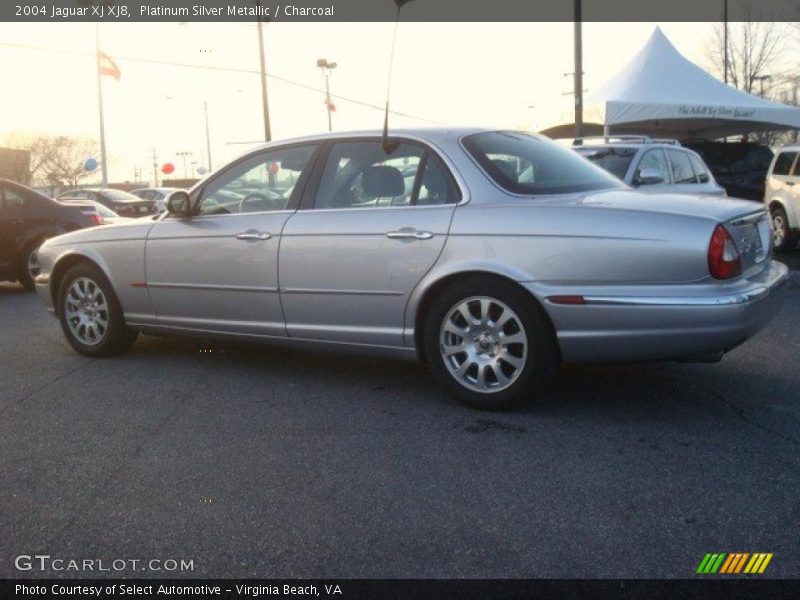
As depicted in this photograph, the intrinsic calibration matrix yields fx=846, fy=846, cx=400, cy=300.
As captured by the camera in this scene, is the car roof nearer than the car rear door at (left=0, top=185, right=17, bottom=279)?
Yes

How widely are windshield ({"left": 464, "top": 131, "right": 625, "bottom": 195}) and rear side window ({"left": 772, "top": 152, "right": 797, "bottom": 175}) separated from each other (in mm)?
8525

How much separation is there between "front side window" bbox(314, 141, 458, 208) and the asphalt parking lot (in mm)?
1115

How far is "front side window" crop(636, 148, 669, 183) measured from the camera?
923 cm

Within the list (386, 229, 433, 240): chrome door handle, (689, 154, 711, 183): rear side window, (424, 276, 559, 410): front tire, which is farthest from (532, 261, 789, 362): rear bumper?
(689, 154, 711, 183): rear side window

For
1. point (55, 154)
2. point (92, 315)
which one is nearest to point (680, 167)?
point (92, 315)

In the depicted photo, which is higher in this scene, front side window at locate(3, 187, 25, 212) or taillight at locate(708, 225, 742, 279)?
front side window at locate(3, 187, 25, 212)

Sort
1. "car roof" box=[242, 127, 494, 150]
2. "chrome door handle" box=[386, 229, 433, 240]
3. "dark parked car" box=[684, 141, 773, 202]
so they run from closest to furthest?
1. "chrome door handle" box=[386, 229, 433, 240]
2. "car roof" box=[242, 127, 494, 150]
3. "dark parked car" box=[684, 141, 773, 202]

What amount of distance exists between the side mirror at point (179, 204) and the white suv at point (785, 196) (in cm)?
927

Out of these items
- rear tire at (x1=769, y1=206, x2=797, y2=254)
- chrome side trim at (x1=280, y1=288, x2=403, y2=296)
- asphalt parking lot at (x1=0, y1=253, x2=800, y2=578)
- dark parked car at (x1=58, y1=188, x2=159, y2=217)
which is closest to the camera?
asphalt parking lot at (x1=0, y1=253, x2=800, y2=578)

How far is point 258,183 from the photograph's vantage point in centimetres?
542

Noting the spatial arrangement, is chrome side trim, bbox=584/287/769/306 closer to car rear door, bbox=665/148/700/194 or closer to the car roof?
the car roof

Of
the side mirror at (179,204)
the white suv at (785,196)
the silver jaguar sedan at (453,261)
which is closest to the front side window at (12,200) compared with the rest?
the silver jaguar sedan at (453,261)

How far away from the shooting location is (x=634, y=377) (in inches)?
201
